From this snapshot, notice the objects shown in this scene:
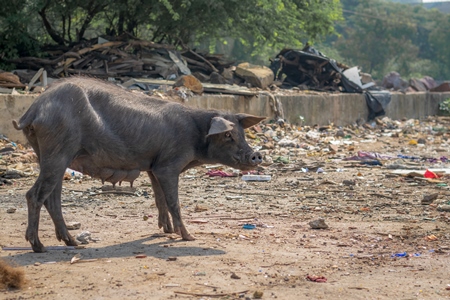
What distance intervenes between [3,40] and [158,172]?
38.8 ft

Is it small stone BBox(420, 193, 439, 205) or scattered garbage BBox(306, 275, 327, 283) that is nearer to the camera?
scattered garbage BBox(306, 275, 327, 283)

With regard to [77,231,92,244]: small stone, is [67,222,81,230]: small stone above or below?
below

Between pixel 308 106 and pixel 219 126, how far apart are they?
14.1m

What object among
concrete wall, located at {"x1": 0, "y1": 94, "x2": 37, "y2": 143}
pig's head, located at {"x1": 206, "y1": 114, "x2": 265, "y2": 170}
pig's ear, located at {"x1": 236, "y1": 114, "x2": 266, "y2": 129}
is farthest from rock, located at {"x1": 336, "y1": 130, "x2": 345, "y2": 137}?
pig's head, located at {"x1": 206, "y1": 114, "x2": 265, "y2": 170}

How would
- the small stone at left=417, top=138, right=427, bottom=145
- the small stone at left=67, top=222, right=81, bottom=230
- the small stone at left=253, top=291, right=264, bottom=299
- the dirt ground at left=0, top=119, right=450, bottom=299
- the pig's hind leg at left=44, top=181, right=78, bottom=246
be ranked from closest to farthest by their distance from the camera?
the small stone at left=253, top=291, right=264, bottom=299 < the dirt ground at left=0, top=119, right=450, bottom=299 < the pig's hind leg at left=44, top=181, right=78, bottom=246 < the small stone at left=67, top=222, right=81, bottom=230 < the small stone at left=417, top=138, right=427, bottom=145

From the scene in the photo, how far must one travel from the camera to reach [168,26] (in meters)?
21.1

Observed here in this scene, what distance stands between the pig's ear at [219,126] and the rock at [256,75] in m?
13.7

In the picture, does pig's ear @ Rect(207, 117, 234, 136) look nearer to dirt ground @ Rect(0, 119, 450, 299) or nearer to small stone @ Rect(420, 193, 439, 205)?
dirt ground @ Rect(0, 119, 450, 299)

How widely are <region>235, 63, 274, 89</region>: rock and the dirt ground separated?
8.61 meters

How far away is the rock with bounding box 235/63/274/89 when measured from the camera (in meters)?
20.6

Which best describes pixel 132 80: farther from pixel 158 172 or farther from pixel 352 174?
pixel 158 172

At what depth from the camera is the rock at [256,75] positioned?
67.7 ft

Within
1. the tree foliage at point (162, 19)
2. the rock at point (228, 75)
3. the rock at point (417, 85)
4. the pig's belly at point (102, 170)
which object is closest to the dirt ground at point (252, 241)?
the pig's belly at point (102, 170)

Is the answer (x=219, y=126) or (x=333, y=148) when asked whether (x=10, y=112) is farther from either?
(x=333, y=148)
